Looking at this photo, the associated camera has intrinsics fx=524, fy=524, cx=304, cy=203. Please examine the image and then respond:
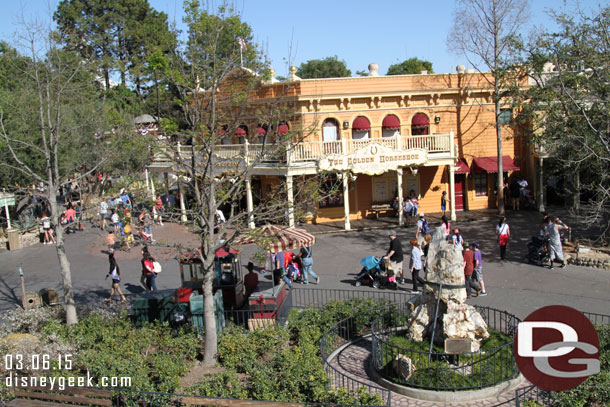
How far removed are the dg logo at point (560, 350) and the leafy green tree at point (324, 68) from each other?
69.6 m

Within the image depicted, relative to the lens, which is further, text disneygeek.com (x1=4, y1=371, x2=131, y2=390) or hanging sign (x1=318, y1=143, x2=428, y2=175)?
hanging sign (x1=318, y1=143, x2=428, y2=175)

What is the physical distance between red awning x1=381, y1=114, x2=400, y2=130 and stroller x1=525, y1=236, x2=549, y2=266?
1152 centimetres

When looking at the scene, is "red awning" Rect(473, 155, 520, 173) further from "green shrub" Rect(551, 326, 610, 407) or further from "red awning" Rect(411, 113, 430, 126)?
"green shrub" Rect(551, 326, 610, 407)

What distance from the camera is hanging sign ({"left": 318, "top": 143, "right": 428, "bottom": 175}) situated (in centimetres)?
2377

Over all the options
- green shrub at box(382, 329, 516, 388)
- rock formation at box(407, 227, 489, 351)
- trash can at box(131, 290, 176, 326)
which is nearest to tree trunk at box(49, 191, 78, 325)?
trash can at box(131, 290, 176, 326)

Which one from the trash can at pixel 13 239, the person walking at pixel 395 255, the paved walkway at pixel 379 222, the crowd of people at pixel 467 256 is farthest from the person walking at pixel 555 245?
the trash can at pixel 13 239

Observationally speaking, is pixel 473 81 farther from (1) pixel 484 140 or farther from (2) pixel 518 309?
(2) pixel 518 309

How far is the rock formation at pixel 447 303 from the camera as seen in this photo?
31.8 ft

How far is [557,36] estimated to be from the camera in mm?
20250

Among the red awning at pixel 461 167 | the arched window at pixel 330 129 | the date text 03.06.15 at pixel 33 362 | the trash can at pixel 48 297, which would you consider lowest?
the date text 03.06.15 at pixel 33 362

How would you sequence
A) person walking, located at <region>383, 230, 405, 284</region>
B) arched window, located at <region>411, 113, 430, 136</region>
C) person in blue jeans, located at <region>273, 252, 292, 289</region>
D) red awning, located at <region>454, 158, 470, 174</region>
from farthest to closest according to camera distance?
arched window, located at <region>411, 113, 430, 136</region> → red awning, located at <region>454, 158, 470, 174</region> → person in blue jeans, located at <region>273, 252, 292, 289</region> → person walking, located at <region>383, 230, 405, 284</region>

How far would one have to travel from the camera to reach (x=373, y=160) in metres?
24.3

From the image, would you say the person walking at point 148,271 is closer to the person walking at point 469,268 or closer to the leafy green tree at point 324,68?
the person walking at point 469,268

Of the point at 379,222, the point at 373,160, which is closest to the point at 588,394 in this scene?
the point at 373,160
